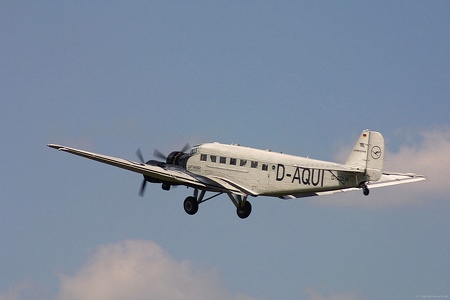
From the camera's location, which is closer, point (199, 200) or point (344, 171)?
point (344, 171)

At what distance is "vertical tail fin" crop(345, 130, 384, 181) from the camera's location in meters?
71.8

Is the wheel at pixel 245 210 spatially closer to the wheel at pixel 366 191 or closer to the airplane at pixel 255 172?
the airplane at pixel 255 172

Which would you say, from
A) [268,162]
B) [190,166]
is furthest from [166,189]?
[268,162]

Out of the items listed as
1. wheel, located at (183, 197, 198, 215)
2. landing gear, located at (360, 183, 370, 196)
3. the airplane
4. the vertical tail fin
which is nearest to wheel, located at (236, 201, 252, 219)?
the airplane

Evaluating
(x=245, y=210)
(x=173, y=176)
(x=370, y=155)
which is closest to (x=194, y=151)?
(x=173, y=176)

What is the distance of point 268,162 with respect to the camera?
74.6m

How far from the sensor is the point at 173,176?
76188 millimetres

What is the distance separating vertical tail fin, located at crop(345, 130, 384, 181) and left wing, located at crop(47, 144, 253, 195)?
639 centimetres

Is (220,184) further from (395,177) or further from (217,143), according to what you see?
(395,177)

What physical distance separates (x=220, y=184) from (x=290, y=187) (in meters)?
4.05

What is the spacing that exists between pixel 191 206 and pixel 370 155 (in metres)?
10.7

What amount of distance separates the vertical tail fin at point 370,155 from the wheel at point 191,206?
9.48 meters

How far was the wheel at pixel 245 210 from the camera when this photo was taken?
2992 inches

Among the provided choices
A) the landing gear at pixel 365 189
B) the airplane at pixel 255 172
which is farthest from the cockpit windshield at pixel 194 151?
the landing gear at pixel 365 189
